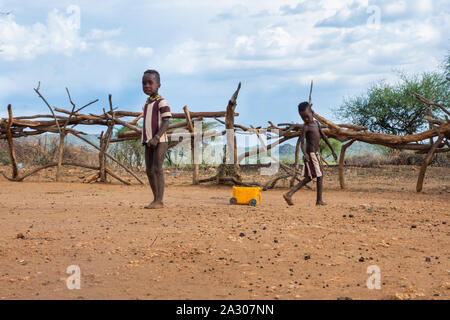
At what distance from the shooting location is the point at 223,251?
471cm

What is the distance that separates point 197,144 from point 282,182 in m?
2.62

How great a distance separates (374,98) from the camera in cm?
2147

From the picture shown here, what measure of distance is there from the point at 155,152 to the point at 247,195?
1683 mm

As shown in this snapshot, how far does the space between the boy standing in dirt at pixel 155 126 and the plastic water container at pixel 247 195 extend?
1349 millimetres

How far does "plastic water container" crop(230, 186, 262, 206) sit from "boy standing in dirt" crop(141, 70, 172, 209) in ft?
4.42

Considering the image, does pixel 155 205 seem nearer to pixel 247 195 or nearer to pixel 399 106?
pixel 247 195

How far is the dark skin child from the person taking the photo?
6906mm

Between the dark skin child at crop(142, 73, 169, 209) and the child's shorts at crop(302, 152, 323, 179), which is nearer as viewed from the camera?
the dark skin child at crop(142, 73, 169, 209)

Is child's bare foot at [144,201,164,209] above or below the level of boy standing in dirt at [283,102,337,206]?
below

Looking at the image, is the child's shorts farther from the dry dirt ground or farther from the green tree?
the green tree

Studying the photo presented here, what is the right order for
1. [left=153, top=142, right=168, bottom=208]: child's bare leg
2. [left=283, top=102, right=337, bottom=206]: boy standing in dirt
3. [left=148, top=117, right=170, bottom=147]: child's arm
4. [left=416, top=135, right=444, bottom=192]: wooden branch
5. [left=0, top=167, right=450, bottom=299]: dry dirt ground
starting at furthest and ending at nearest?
1. [left=416, top=135, right=444, bottom=192]: wooden branch
2. [left=283, top=102, right=337, bottom=206]: boy standing in dirt
3. [left=153, top=142, right=168, bottom=208]: child's bare leg
4. [left=148, top=117, right=170, bottom=147]: child's arm
5. [left=0, top=167, right=450, bottom=299]: dry dirt ground
